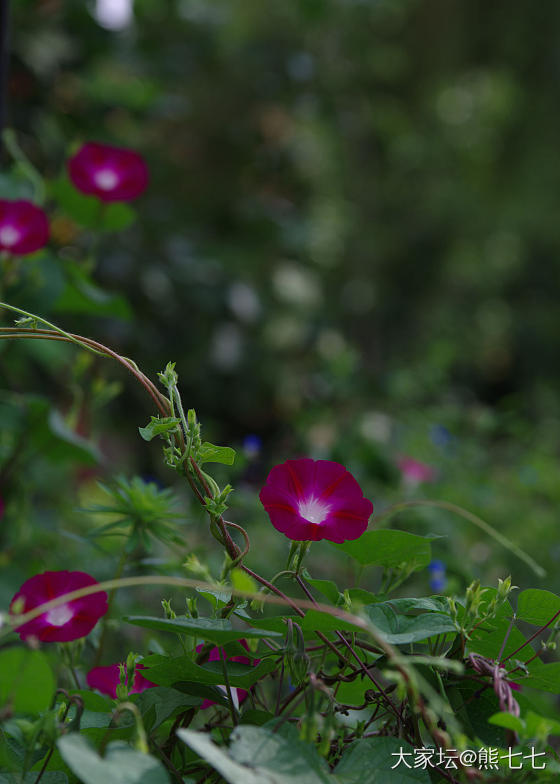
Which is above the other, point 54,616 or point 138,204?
point 138,204

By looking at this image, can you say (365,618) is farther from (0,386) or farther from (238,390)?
(238,390)

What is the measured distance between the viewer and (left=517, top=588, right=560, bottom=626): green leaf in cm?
42

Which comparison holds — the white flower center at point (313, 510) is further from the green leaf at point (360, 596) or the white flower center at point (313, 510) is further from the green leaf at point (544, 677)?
the green leaf at point (544, 677)

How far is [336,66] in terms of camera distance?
109 inches

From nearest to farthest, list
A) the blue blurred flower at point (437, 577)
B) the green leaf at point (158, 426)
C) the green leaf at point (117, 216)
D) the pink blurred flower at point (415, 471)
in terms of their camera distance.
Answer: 1. the green leaf at point (158, 426)
2. the blue blurred flower at point (437, 577)
3. the green leaf at point (117, 216)
4. the pink blurred flower at point (415, 471)

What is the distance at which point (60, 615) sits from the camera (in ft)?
1.49

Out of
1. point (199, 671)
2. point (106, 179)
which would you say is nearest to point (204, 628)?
point (199, 671)

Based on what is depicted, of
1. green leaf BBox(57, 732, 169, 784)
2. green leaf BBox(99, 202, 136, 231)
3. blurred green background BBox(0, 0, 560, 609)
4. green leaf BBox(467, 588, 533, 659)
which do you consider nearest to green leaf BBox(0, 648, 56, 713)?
green leaf BBox(57, 732, 169, 784)

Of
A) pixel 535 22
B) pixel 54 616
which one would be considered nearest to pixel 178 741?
pixel 54 616

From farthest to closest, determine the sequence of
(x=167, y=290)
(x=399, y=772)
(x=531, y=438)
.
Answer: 1. (x=531, y=438)
2. (x=167, y=290)
3. (x=399, y=772)

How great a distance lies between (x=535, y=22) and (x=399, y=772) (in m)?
5.14

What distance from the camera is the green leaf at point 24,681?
32 centimetres

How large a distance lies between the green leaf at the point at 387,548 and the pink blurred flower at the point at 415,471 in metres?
0.87

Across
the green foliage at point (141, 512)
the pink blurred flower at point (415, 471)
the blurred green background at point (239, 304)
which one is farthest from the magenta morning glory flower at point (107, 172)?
the pink blurred flower at point (415, 471)
